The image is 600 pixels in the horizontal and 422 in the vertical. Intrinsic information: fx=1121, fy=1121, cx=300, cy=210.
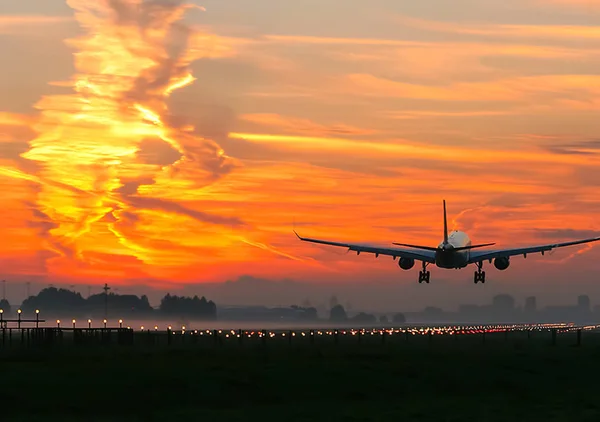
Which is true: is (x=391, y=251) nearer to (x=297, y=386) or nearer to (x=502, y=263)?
(x=502, y=263)

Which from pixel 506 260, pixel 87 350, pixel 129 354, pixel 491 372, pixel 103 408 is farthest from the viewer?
pixel 506 260

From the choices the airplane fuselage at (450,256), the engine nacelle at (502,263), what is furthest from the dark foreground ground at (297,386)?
the engine nacelle at (502,263)

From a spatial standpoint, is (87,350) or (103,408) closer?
(103,408)

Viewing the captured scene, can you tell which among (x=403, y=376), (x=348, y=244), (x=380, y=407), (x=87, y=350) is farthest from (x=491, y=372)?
(x=348, y=244)

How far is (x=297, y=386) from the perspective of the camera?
7969 cm

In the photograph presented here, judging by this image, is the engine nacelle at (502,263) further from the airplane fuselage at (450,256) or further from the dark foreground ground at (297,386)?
the dark foreground ground at (297,386)

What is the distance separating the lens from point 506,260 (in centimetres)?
14162

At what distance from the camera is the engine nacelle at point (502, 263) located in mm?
140500

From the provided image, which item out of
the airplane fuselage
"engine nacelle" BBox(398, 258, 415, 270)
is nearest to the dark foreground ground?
the airplane fuselage

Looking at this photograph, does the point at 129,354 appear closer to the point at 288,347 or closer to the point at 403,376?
the point at 288,347

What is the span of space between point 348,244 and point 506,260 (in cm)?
2186

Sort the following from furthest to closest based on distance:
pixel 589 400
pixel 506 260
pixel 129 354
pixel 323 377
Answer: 1. pixel 506 260
2. pixel 129 354
3. pixel 323 377
4. pixel 589 400

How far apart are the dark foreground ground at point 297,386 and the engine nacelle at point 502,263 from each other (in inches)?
1163

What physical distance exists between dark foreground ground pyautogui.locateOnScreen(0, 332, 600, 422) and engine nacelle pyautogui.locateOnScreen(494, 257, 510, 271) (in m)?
29.5
